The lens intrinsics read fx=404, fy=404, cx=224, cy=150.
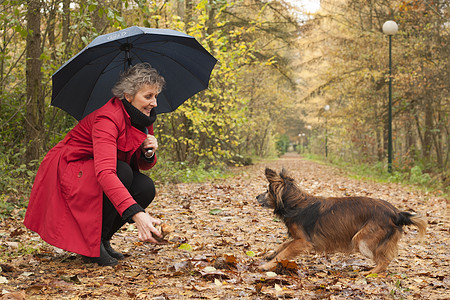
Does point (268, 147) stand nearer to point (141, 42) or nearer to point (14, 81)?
point (14, 81)

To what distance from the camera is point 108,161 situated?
3.11 metres

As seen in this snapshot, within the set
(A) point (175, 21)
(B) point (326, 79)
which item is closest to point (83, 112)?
(A) point (175, 21)

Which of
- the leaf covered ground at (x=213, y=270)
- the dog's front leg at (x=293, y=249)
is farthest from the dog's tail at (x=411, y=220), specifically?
the dog's front leg at (x=293, y=249)

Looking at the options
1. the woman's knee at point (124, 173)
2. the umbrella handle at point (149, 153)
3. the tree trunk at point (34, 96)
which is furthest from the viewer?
the tree trunk at point (34, 96)

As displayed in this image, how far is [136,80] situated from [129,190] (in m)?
1.06

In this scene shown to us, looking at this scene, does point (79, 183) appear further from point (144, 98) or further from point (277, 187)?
point (277, 187)

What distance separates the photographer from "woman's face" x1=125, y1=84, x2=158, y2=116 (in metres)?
3.49

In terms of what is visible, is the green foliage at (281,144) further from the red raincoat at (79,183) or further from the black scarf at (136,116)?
the red raincoat at (79,183)

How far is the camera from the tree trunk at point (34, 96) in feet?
23.7

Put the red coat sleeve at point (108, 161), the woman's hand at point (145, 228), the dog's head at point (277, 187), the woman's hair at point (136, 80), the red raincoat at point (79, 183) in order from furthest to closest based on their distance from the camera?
the dog's head at point (277, 187), the woman's hair at point (136, 80), the red raincoat at point (79, 183), the red coat sleeve at point (108, 161), the woman's hand at point (145, 228)

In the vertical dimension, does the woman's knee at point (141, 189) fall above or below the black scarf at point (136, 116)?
below

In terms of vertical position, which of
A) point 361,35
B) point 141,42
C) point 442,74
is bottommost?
point 141,42

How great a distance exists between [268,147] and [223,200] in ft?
102

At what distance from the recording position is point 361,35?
17.5 meters
